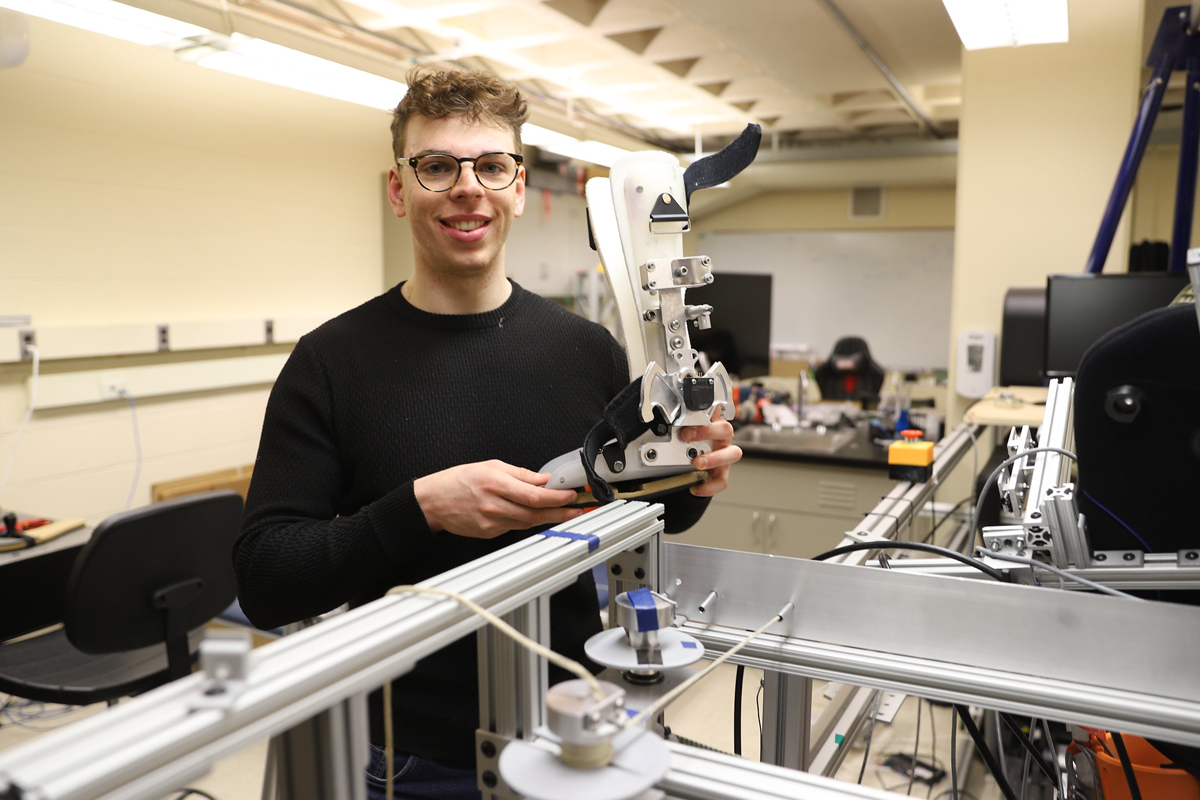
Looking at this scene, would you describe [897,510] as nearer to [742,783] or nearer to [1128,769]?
[1128,769]

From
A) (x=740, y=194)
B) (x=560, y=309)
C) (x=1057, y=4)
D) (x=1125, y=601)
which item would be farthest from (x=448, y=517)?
(x=740, y=194)

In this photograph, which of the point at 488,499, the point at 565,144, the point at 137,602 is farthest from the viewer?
the point at 565,144

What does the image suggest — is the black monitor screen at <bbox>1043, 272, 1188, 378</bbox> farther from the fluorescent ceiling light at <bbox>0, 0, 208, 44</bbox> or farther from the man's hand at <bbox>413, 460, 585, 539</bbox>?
the fluorescent ceiling light at <bbox>0, 0, 208, 44</bbox>

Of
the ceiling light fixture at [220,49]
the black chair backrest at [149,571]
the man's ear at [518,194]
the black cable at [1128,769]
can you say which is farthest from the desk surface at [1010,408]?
the black chair backrest at [149,571]

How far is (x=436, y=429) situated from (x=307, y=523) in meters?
0.23

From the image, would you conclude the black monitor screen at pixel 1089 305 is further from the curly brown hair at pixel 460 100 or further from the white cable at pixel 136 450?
the white cable at pixel 136 450

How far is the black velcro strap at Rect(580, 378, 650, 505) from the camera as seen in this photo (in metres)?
0.98

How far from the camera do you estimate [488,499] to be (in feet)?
3.21

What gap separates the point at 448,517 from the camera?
1.02 m

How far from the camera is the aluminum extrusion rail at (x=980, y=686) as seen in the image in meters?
0.78

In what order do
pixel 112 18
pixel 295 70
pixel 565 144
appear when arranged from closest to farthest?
pixel 112 18, pixel 295 70, pixel 565 144

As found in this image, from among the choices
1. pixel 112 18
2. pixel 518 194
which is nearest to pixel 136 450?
pixel 112 18

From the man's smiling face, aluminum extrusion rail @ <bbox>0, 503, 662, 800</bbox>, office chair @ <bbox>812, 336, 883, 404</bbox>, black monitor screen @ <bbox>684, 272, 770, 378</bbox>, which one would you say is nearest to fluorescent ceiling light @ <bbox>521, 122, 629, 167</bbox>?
black monitor screen @ <bbox>684, 272, 770, 378</bbox>

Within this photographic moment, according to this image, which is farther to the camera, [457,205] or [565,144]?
[565,144]
